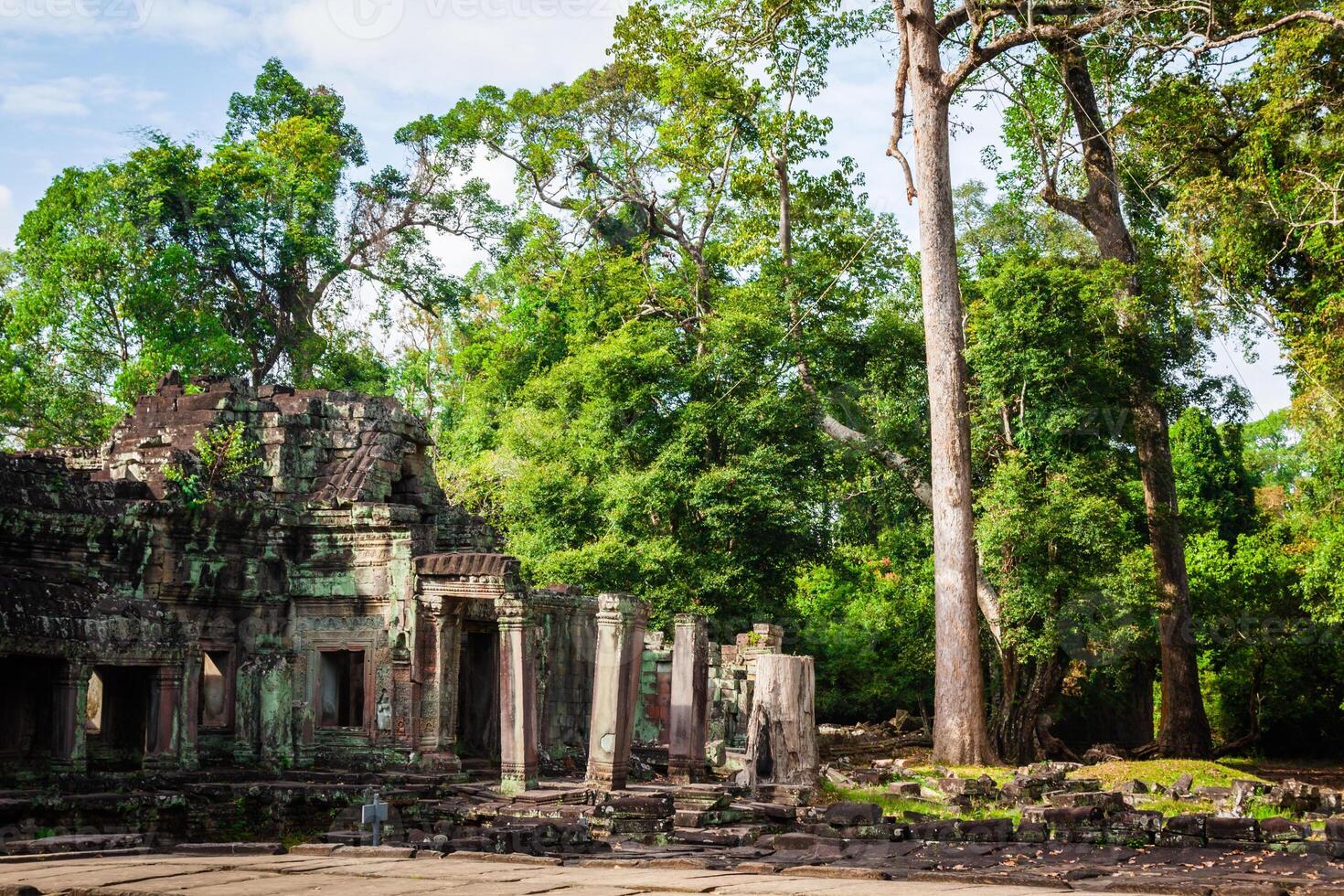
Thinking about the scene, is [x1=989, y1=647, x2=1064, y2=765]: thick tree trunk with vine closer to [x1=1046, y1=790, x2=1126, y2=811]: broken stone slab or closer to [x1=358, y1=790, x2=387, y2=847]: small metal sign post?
[x1=1046, y1=790, x2=1126, y2=811]: broken stone slab

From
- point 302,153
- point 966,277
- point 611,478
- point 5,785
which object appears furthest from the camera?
point 302,153

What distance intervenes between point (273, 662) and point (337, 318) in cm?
2213

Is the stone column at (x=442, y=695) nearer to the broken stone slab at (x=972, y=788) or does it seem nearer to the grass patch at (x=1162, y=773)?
the broken stone slab at (x=972, y=788)

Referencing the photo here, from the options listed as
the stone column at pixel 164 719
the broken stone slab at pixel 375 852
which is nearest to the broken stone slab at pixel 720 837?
the broken stone slab at pixel 375 852

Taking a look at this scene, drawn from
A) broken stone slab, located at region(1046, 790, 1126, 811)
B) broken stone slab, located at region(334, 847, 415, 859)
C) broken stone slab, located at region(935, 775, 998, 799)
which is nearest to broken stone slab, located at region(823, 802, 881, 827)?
broken stone slab, located at region(1046, 790, 1126, 811)

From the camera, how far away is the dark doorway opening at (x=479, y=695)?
17.9m

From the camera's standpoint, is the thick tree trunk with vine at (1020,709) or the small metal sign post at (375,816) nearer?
the small metal sign post at (375,816)

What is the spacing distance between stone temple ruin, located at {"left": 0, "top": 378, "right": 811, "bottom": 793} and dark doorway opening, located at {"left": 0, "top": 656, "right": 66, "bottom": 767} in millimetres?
20

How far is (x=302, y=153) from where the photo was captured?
36719 mm

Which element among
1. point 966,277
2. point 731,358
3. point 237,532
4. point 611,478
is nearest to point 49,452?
point 237,532

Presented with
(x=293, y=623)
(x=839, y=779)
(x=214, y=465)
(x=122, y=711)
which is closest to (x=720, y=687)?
(x=839, y=779)

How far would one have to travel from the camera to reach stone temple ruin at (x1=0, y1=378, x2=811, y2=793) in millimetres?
13750

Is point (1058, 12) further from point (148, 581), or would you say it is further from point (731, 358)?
point (148, 581)

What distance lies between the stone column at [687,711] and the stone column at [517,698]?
209 cm
